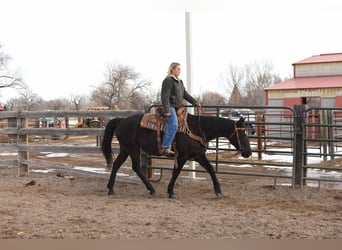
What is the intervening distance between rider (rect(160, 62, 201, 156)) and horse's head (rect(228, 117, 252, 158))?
923 millimetres

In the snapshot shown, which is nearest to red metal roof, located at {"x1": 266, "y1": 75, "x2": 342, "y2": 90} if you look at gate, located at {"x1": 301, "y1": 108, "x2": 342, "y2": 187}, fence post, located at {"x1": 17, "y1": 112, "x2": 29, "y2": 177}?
gate, located at {"x1": 301, "y1": 108, "x2": 342, "y2": 187}

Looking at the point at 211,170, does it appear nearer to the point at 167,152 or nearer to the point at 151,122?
the point at 167,152

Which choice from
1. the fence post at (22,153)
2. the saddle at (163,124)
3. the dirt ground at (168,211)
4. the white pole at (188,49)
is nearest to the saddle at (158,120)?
the saddle at (163,124)

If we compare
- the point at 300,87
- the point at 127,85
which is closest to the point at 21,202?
the point at 300,87

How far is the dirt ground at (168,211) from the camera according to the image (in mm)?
4250

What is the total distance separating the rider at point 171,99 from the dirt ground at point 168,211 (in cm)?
93

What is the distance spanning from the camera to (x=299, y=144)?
22.4 feet

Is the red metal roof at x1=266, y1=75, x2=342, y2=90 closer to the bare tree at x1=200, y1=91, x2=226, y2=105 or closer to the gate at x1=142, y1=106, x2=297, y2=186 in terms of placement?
the gate at x1=142, y1=106, x2=297, y2=186

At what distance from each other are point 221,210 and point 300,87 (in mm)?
19272

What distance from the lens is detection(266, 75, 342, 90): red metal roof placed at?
23.0 m

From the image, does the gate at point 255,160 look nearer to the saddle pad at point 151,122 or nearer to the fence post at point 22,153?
the saddle pad at point 151,122

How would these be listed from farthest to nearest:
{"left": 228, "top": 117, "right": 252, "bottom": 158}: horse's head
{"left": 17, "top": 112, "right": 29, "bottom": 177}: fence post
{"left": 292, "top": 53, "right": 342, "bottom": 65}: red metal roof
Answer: {"left": 292, "top": 53, "right": 342, "bottom": 65}: red metal roof → {"left": 17, "top": 112, "right": 29, "bottom": 177}: fence post → {"left": 228, "top": 117, "right": 252, "bottom": 158}: horse's head

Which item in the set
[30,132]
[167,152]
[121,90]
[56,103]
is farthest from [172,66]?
[56,103]

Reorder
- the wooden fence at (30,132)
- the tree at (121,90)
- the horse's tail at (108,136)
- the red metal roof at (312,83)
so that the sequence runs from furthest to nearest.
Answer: the tree at (121,90), the red metal roof at (312,83), the wooden fence at (30,132), the horse's tail at (108,136)
